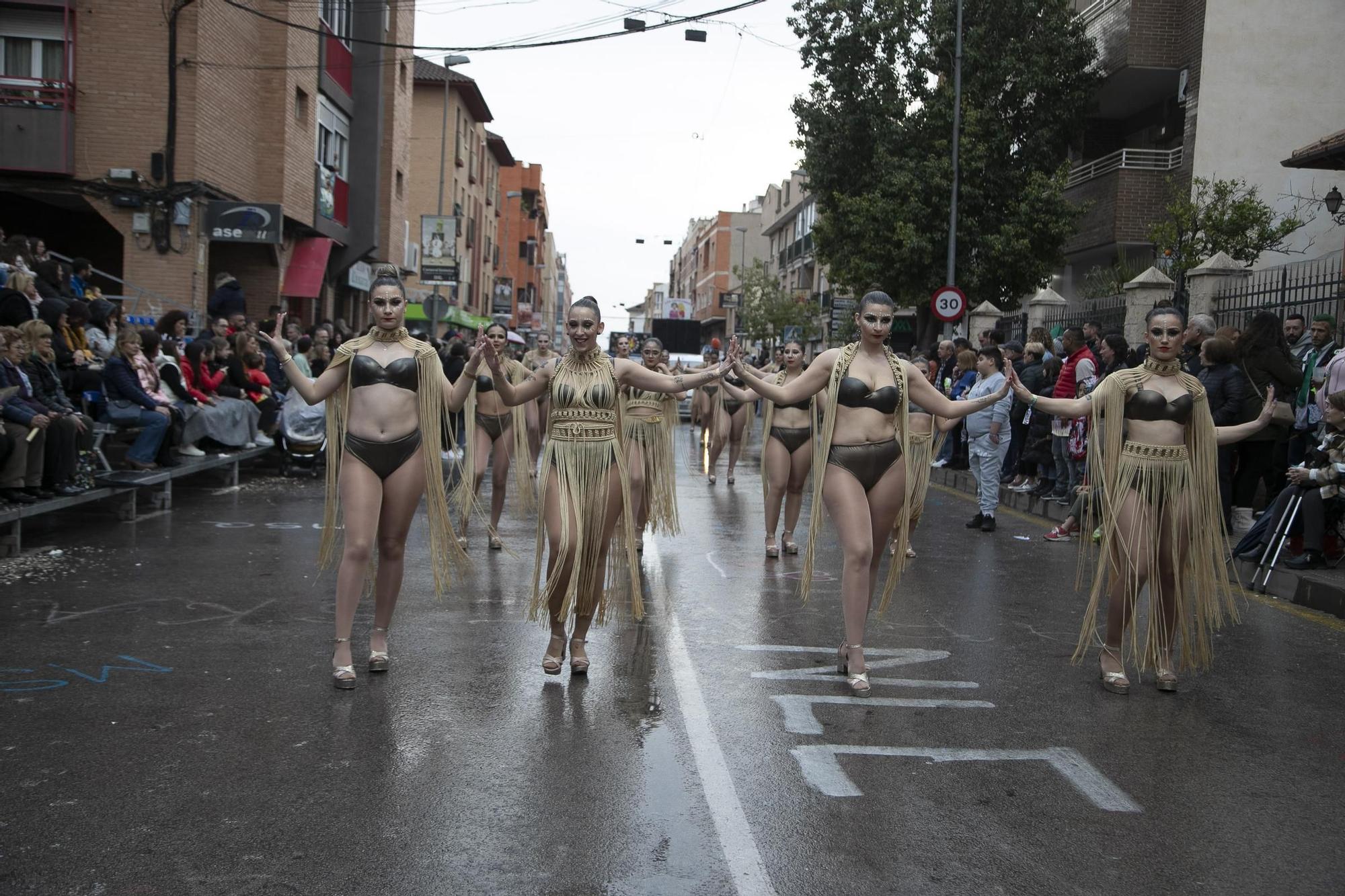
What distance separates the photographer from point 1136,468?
6570 mm

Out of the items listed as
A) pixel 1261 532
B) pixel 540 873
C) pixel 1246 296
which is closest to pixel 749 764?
pixel 540 873

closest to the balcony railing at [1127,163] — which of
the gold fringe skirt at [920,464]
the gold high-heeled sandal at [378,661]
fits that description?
the gold fringe skirt at [920,464]

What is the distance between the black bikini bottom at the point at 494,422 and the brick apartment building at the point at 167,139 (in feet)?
37.2

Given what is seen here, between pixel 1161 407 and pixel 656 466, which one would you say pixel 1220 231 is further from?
pixel 1161 407

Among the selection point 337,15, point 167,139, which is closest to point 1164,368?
point 167,139

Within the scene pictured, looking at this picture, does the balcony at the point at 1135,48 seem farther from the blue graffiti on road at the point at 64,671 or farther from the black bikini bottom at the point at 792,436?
the blue graffiti on road at the point at 64,671

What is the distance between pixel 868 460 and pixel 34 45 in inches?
749

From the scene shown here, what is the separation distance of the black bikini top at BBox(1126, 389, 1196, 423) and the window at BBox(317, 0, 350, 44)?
24298 mm

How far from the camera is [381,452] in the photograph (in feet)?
20.9

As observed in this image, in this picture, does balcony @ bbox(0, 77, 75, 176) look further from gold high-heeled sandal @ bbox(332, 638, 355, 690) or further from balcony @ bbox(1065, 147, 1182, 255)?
balcony @ bbox(1065, 147, 1182, 255)

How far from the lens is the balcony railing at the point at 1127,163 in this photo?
26.1 m

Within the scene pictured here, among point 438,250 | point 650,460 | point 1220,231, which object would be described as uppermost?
point 438,250

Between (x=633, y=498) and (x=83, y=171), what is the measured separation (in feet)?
50.9

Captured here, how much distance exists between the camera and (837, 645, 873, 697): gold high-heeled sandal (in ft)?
20.5
